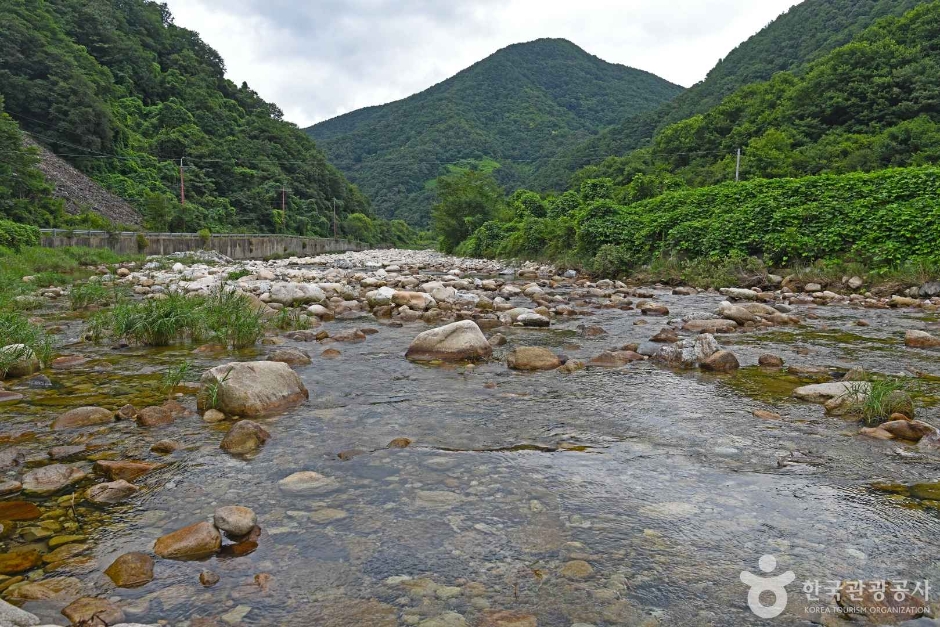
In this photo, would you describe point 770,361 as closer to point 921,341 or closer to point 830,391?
point 830,391

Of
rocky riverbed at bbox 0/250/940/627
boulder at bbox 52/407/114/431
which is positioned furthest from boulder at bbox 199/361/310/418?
boulder at bbox 52/407/114/431

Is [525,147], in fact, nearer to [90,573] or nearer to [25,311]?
[25,311]

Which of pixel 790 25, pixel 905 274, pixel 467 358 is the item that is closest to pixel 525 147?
pixel 790 25

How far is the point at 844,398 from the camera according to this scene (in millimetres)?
4414

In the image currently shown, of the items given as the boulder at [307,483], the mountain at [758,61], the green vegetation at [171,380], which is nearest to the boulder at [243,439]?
the boulder at [307,483]

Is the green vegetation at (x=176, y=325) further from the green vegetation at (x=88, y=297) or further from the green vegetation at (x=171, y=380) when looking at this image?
the green vegetation at (x=88, y=297)

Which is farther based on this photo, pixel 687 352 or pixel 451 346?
pixel 451 346

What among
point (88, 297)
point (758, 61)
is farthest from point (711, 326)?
point (758, 61)

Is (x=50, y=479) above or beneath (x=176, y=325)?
beneath

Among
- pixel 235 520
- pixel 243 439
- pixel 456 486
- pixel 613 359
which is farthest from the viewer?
pixel 613 359

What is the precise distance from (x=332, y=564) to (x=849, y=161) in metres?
36.2

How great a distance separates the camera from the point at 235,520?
8.33ft

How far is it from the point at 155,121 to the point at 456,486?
2822 inches

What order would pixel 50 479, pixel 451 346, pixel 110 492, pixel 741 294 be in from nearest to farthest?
pixel 110 492 < pixel 50 479 < pixel 451 346 < pixel 741 294
